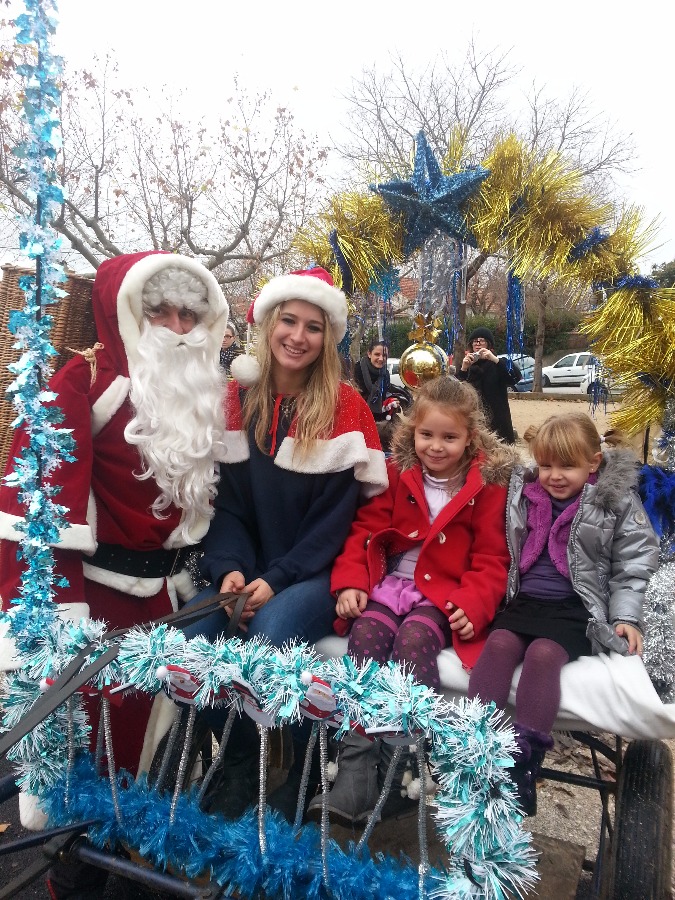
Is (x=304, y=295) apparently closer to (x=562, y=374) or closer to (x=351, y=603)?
(x=351, y=603)

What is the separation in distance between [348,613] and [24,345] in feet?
4.15

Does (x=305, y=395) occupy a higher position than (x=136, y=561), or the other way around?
(x=305, y=395)

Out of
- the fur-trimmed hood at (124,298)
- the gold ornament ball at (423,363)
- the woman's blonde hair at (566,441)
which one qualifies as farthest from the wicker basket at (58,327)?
the woman's blonde hair at (566,441)

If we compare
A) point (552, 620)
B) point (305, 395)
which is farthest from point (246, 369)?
point (552, 620)

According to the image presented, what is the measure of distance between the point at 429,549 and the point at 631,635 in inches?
26.3

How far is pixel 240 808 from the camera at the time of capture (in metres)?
1.93

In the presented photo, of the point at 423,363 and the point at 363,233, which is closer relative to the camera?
the point at 363,233

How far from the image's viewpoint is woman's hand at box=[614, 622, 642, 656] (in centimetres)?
185

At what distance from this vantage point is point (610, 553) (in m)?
2.05

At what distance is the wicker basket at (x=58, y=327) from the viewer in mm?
2008

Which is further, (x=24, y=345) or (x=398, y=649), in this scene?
(x=398, y=649)

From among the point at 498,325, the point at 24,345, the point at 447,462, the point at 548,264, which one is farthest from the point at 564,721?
the point at 498,325

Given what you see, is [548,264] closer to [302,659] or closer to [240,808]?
[302,659]

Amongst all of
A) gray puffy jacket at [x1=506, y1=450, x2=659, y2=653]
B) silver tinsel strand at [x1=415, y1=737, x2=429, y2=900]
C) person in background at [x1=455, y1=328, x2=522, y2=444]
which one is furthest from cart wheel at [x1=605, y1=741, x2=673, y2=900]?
person in background at [x1=455, y1=328, x2=522, y2=444]
